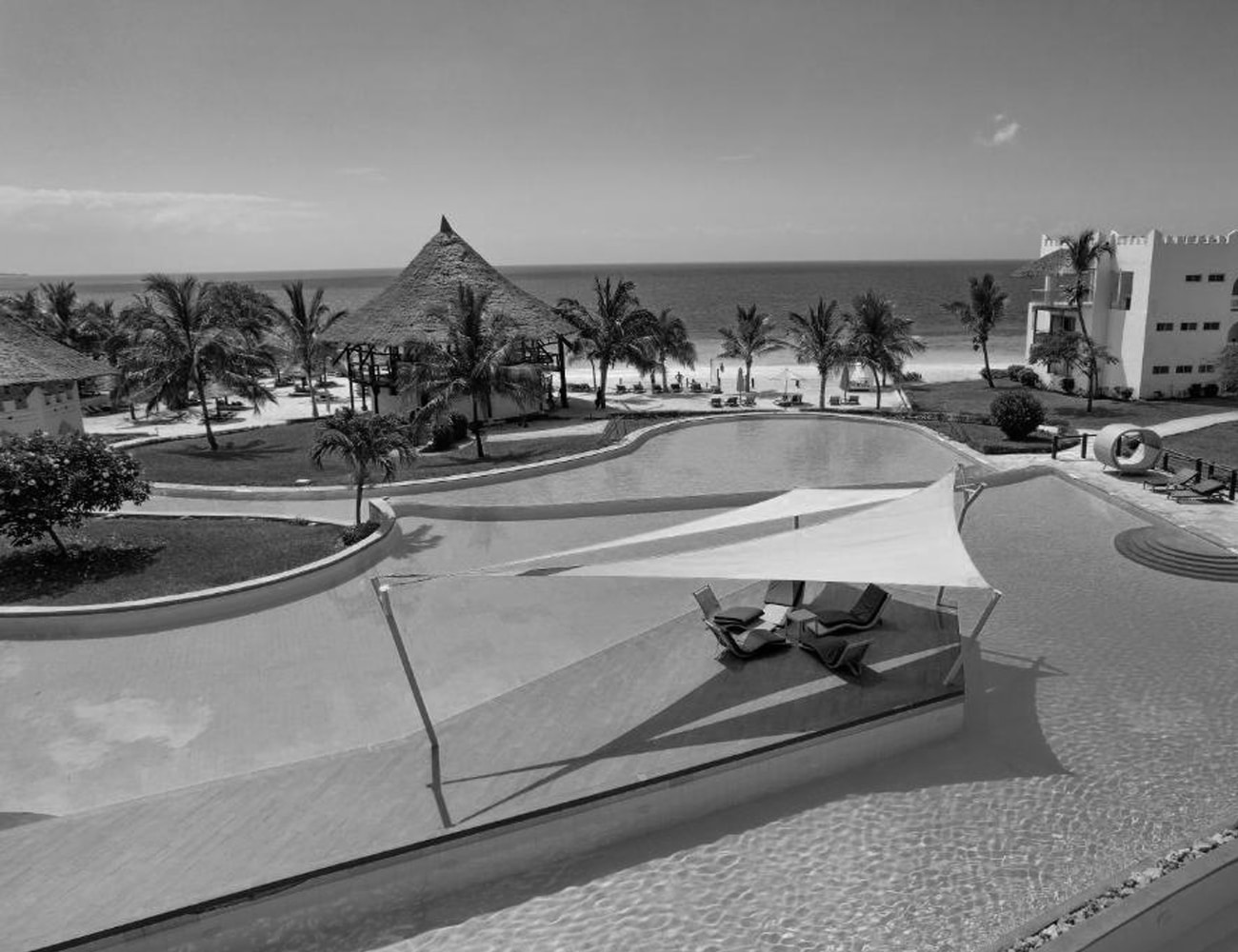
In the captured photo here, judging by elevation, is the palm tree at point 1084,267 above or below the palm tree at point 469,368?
above

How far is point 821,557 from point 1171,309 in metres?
31.4

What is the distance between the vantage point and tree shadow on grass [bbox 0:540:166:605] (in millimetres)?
14055

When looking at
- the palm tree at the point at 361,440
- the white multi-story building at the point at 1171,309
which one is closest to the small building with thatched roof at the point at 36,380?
the palm tree at the point at 361,440

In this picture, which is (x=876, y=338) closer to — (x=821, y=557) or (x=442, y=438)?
(x=442, y=438)

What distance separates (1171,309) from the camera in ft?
110

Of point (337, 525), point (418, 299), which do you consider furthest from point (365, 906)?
point (418, 299)

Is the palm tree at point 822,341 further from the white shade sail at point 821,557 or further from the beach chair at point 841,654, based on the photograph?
the beach chair at point 841,654

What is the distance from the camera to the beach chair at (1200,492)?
18.1 m

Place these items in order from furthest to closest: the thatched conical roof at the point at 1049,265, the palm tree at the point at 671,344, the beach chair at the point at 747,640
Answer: the palm tree at the point at 671,344 → the thatched conical roof at the point at 1049,265 → the beach chair at the point at 747,640

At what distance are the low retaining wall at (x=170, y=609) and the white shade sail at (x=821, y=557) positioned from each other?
6.45 meters

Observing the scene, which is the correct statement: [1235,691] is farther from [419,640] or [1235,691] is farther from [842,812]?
[419,640]

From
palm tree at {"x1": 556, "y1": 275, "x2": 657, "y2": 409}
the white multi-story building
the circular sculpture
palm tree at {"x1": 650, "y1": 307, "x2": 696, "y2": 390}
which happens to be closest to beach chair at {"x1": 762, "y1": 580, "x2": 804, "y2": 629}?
the circular sculpture

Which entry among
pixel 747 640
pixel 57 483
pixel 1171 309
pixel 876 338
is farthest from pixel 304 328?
pixel 1171 309

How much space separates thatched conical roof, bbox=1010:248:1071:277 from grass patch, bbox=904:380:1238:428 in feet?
17.6
